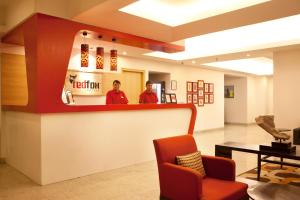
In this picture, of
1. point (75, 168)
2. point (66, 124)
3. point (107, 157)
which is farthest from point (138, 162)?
point (66, 124)

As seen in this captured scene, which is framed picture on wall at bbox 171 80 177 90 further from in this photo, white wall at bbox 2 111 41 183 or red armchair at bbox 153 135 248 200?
red armchair at bbox 153 135 248 200

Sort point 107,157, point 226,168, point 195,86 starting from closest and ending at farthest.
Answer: point 226,168 → point 107,157 → point 195,86

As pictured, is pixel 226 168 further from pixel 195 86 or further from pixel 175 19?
pixel 195 86

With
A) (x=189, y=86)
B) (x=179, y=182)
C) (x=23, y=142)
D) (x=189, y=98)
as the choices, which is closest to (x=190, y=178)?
(x=179, y=182)

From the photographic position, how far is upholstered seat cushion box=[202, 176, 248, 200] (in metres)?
2.39

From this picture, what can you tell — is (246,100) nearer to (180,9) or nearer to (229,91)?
(229,91)

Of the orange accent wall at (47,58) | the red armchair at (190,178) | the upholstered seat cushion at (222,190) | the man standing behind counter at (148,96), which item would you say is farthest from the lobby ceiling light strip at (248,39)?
the orange accent wall at (47,58)

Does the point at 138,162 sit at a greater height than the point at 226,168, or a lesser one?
lesser

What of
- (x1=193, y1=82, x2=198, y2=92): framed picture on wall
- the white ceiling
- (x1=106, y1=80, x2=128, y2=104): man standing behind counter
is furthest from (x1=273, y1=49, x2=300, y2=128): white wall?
(x1=106, y1=80, x2=128, y2=104): man standing behind counter

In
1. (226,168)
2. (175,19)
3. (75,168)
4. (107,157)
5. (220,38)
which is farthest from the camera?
(220,38)

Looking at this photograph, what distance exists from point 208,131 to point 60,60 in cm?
710

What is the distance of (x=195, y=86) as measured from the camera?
9.45 metres

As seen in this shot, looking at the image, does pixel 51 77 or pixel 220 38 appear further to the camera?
pixel 220 38

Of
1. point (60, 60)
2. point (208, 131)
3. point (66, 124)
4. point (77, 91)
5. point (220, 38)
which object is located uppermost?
point (220, 38)
